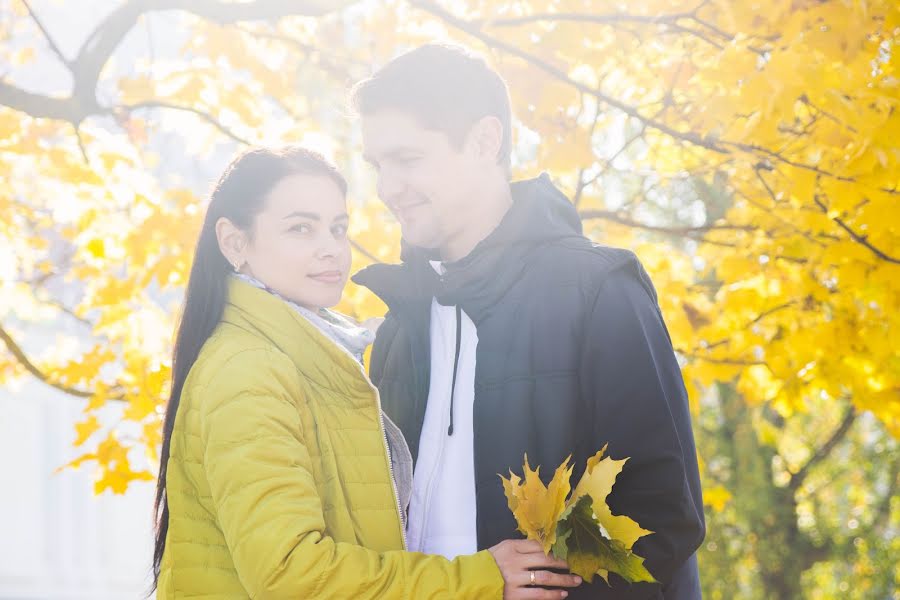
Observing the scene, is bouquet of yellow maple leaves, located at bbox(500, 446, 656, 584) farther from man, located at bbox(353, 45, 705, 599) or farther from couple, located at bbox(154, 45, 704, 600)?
man, located at bbox(353, 45, 705, 599)

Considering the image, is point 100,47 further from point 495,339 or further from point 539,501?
point 539,501

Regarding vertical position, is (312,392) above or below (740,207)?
below

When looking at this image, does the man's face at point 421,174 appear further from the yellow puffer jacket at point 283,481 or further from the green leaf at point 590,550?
the green leaf at point 590,550

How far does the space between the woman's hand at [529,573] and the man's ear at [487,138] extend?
95 cm

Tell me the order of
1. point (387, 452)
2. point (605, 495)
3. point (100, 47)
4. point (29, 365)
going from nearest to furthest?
point (605, 495) < point (387, 452) < point (100, 47) < point (29, 365)

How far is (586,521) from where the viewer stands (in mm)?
1387

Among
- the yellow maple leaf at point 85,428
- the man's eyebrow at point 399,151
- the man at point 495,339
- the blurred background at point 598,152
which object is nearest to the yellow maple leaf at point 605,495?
the man at point 495,339

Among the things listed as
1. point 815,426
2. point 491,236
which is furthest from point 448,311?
point 815,426

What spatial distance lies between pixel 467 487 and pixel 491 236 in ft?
1.77

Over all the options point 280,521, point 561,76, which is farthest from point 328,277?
point 561,76

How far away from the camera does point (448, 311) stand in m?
2.11

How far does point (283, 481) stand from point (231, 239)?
607 mm

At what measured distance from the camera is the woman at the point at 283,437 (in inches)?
57.7

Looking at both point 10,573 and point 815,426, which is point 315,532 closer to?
point 815,426
